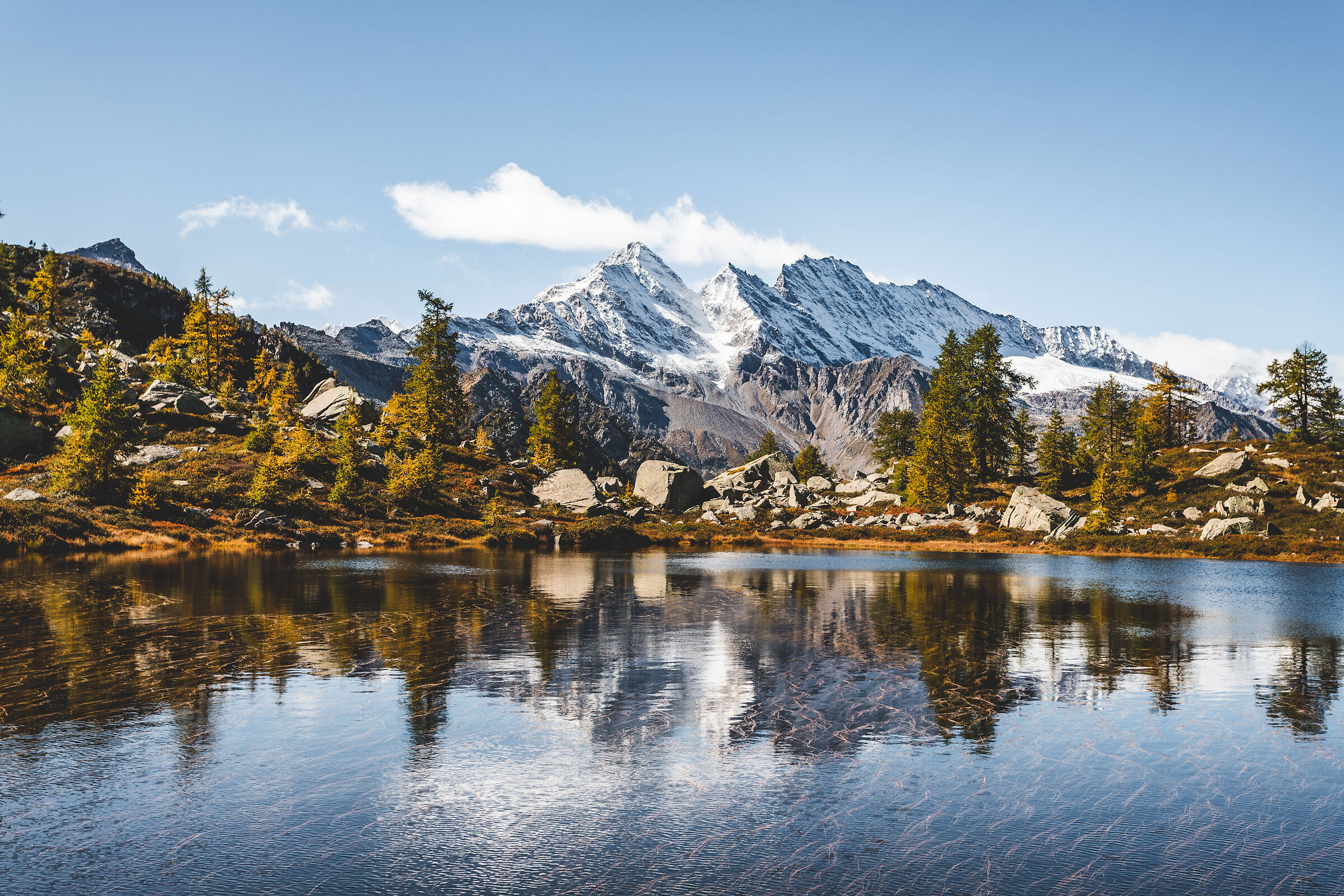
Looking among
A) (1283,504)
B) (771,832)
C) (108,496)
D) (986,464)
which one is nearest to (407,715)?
(771,832)

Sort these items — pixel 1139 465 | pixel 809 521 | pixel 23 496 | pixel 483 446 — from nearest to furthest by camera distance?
1. pixel 23 496
2. pixel 1139 465
3. pixel 809 521
4. pixel 483 446

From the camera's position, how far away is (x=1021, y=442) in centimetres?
11106

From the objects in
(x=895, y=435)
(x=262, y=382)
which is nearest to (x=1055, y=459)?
(x=895, y=435)

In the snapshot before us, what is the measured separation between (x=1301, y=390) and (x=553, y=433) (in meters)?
102

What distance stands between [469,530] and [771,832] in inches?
2803

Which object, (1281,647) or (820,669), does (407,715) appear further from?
(1281,647)

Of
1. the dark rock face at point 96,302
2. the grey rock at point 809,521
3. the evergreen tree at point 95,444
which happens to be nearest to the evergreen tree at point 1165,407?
the grey rock at point 809,521

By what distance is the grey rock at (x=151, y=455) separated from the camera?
76875 millimetres

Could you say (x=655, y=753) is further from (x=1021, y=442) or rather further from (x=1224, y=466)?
(x=1021, y=442)

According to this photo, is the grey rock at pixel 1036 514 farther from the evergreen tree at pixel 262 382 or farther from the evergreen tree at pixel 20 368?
the evergreen tree at pixel 20 368

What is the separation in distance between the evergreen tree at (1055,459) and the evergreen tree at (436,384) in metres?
74.3

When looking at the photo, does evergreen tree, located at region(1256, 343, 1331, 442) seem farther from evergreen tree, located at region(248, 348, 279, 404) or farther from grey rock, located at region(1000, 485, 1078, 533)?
evergreen tree, located at region(248, 348, 279, 404)

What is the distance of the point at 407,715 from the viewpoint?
625 inches

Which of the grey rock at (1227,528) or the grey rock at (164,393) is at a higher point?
the grey rock at (164,393)
